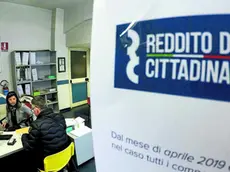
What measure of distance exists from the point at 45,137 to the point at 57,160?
0.28m

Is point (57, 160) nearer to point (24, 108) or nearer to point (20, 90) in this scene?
point (24, 108)

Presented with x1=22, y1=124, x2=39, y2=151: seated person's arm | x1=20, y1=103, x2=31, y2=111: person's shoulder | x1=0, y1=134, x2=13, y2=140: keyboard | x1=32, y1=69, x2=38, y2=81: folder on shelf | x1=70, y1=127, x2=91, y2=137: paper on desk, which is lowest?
x1=70, y1=127, x2=91, y2=137: paper on desk

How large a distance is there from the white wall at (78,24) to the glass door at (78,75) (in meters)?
0.58

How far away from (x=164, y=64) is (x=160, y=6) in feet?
0.50

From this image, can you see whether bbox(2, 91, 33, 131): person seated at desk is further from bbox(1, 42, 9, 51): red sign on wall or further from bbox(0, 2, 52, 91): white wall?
bbox(1, 42, 9, 51): red sign on wall

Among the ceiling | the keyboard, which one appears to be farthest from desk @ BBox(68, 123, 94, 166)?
the ceiling

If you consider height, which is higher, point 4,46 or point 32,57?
point 4,46

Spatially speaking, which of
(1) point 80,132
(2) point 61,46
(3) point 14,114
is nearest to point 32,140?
(1) point 80,132

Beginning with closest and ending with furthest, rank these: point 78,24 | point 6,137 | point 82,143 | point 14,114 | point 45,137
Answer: point 45,137
point 6,137
point 82,143
point 14,114
point 78,24

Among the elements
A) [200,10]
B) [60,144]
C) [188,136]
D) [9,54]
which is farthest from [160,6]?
[9,54]

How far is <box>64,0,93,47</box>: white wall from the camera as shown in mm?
4863

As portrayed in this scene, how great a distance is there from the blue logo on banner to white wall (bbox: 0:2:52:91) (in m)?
4.91

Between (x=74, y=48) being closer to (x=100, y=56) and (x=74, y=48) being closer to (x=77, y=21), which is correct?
(x=77, y=21)

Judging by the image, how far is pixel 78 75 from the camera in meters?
6.23
